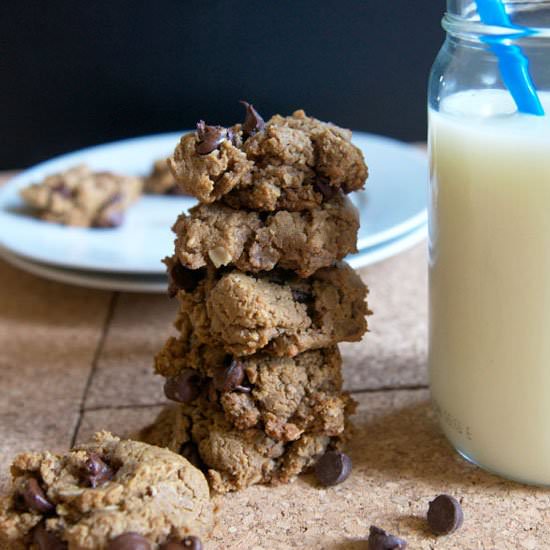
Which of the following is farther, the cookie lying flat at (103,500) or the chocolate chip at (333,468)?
the chocolate chip at (333,468)

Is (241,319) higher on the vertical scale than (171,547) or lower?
higher

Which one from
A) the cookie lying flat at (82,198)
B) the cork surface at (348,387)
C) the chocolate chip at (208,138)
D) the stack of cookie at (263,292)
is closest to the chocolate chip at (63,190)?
the cookie lying flat at (82,198)

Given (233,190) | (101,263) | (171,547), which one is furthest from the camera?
(101,263)

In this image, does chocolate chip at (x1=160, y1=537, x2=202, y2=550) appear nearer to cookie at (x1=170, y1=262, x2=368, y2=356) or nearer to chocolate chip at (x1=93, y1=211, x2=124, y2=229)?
cookie at (x1=170, y1=262, x2=368, y2=356)

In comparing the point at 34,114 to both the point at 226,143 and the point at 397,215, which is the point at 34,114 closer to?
the point at 397,215

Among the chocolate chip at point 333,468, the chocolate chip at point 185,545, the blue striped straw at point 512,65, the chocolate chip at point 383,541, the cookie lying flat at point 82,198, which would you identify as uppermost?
the blue striped straw at point 512,65

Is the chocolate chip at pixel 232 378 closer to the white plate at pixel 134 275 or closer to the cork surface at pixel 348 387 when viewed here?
the cork surface at pixel 348 387

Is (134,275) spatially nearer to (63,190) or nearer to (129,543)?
(63,190)

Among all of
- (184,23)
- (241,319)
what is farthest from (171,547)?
(184,23)
